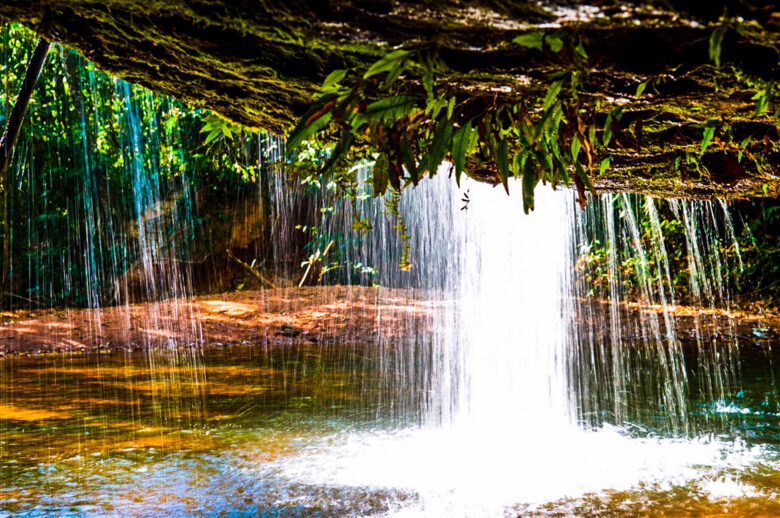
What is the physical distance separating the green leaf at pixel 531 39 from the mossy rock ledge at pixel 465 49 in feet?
0.04

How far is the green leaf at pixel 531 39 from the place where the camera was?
4.32 feet

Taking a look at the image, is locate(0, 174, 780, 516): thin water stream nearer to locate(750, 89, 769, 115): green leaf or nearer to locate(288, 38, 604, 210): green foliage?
locate(288, 38, 604, 210): green foliage

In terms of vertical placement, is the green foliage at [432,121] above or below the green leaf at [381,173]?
above

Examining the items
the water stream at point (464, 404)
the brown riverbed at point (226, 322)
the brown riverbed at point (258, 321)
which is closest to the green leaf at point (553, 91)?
the water stream at point (464, 404)

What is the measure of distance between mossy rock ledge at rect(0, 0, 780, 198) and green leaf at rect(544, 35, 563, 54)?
0.05ft

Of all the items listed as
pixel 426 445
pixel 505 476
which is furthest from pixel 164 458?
pixel 505 476

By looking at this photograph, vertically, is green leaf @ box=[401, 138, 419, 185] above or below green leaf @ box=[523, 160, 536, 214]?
above

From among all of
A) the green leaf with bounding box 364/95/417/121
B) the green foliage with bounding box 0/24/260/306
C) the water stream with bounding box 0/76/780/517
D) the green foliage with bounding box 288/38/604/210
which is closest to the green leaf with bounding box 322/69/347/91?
the green foliage with bounding box 288/38/604/210

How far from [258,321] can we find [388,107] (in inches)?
413

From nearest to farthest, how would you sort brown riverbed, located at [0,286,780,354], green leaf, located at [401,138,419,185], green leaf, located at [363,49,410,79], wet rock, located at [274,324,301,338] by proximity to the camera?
green leaf, located at [363,49,410,79], green leaf, located at [401,138,419,185], brown riverbed, located at [0,286,780,354], wet rock, located at [274,324,301,338]

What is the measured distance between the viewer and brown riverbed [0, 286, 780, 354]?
1061cm

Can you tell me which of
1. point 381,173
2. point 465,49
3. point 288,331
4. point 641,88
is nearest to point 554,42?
point 465,49

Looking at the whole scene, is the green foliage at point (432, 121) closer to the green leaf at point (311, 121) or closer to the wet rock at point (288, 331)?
the green leaf at point (311, 121)

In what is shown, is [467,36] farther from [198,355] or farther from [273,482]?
[198,355]
